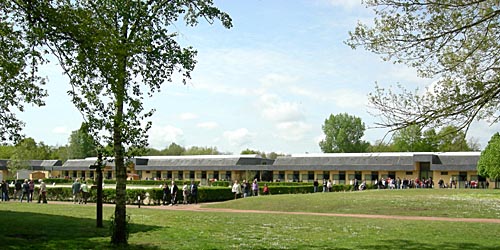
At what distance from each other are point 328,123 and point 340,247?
100456 millimetres

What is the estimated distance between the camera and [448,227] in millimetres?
20078

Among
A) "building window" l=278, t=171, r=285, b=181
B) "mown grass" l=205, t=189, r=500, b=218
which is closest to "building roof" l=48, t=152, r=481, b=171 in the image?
"building window" l=278, t=171, r=285, b=181

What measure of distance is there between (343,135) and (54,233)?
98.1 metres

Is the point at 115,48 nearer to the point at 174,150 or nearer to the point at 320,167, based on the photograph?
the point at 320,167

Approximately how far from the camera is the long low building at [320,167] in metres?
63.6

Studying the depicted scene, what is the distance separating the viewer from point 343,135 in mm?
110875

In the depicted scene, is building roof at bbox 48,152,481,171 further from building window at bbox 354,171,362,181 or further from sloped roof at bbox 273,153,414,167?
building window at bbox 354,171,362,181

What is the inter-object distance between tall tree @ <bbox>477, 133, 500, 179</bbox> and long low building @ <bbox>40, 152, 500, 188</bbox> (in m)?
7.43

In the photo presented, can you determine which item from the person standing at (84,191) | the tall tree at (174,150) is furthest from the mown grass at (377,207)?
the tall tree at (174,150)

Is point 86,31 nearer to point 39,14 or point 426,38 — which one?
point 39,14

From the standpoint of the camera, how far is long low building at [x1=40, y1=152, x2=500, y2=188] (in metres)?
63.6

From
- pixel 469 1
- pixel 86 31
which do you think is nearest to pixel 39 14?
pixel 86 31

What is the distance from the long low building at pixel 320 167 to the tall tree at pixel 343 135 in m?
35.0

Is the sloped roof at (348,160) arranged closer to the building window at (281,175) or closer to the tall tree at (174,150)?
the building window at (281,175)
